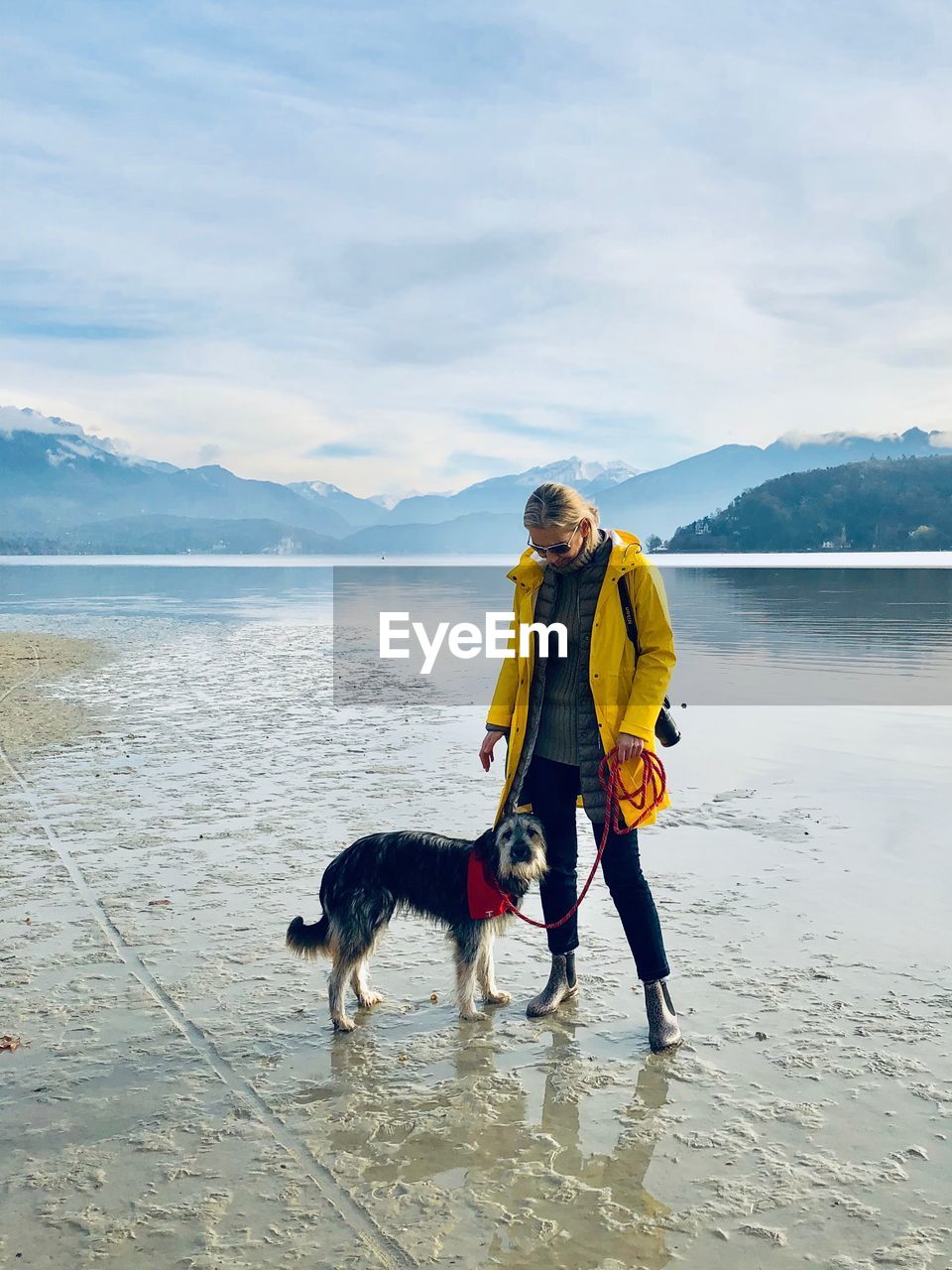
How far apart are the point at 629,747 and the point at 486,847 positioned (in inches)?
33.2

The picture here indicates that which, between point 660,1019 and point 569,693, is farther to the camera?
point 569,693

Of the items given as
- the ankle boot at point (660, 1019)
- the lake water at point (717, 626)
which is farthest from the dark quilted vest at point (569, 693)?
the lake water at point (717, 626)

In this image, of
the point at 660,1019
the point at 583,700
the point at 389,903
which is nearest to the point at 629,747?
the point at 583,700

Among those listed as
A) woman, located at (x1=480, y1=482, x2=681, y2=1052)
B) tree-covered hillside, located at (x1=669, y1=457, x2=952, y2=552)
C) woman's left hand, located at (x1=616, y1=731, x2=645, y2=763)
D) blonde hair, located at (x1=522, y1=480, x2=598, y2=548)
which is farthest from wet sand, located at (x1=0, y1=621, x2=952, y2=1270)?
tree-covered hillside, located at (x1=669, y1=457, x2=952, y2=552)

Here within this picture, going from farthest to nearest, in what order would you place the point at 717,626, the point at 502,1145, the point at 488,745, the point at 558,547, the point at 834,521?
the point at 834,521, the point at 717,626, the point at 488,745, the point at 558,547, the point at 502,1145

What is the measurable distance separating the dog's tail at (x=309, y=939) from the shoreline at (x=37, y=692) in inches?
257

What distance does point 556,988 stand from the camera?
5059 mm

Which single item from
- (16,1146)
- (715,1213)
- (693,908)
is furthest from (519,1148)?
(693,908)

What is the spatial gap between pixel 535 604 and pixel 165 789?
5.96m

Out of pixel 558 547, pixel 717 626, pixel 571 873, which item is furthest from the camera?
pixel 717 626

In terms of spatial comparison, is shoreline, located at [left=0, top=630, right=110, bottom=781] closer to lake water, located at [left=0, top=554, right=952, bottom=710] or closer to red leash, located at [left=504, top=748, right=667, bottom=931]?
lake water, located at [left=0, top=554, right=952, bottom=710]

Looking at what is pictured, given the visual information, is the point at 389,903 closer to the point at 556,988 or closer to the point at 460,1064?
the point at 460,1064

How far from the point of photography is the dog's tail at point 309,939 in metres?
4.90

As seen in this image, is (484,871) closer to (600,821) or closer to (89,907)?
(600,821)
